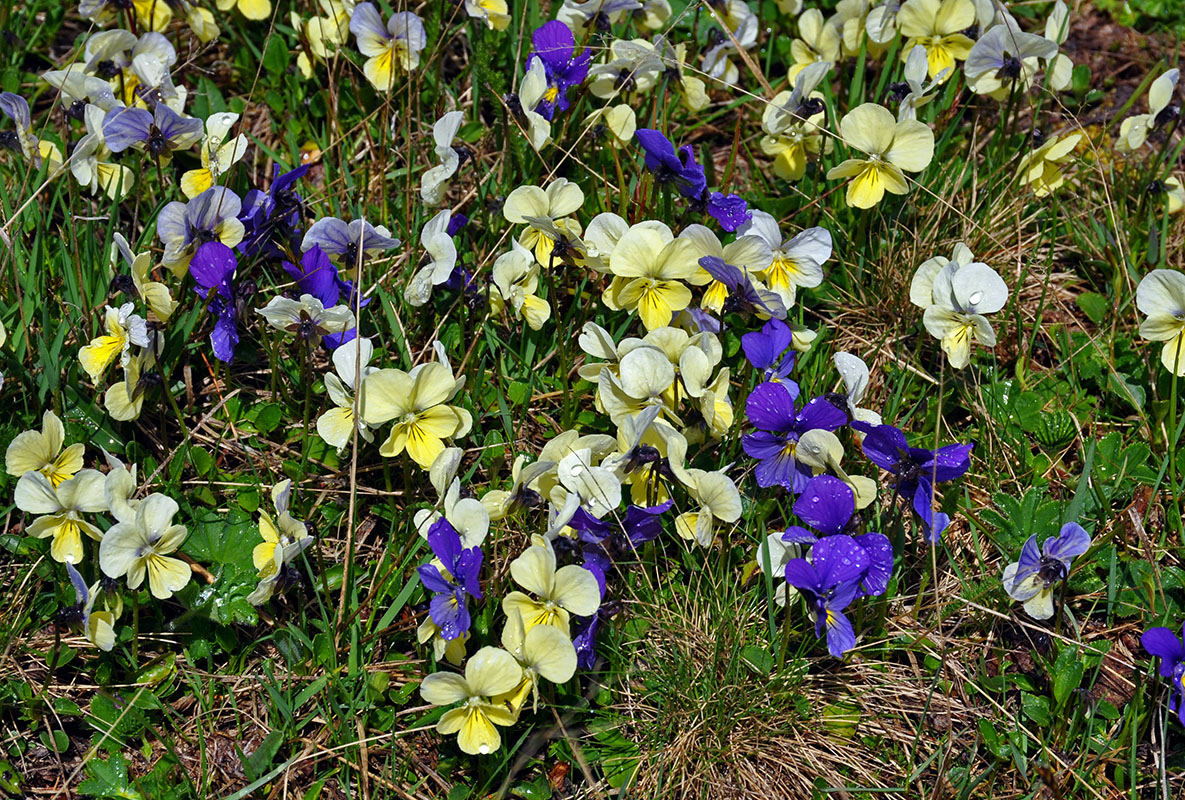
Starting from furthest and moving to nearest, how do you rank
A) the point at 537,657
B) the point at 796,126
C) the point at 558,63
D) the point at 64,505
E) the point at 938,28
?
1. the point at 938,28
2. the point at 796,126
3. the point at 558,63
4. the point at 64,505
5. the point at 537,657

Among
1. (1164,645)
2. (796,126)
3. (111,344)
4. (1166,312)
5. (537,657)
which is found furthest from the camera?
(796,126)

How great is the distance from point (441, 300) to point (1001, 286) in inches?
58.7

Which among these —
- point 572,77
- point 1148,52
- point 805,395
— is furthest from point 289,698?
point 1148,52

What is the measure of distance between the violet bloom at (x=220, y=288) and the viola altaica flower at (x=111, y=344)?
180 mm

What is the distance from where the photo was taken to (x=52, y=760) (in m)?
2.37

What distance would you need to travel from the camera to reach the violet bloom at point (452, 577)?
7.07 ft

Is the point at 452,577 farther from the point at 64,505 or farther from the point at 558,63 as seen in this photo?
the point at 558,63

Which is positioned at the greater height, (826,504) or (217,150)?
(217,150)

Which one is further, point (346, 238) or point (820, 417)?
point (346, 238)

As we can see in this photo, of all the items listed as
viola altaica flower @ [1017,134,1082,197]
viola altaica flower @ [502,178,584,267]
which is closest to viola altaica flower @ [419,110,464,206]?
viola altaica flower @ [502,178,584,267]

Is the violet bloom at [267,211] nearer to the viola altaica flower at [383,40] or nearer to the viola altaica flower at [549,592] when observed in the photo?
the viola altaica flower at [383,40]

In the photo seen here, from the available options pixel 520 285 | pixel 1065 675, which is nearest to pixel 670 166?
pixel 520 285

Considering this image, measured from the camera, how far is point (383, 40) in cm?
339

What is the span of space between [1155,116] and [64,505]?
315 cm
